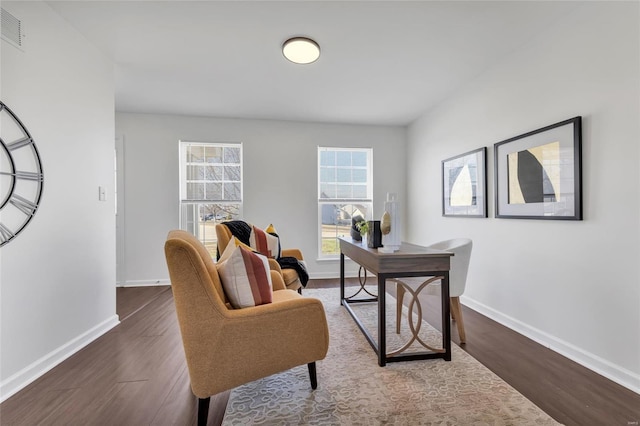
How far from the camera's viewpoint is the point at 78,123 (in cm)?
237

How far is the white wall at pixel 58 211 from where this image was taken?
1819 millimetres

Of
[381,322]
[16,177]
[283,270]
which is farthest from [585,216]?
[16,177]

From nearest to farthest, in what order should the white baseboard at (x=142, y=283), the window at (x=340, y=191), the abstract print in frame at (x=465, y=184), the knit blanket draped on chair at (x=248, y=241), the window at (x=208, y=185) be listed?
the knit blanket draped on chair at (x=248, y=241), the abstract print in frame at (x=465, y=184), the white baseboard at (x=142, y=283), the window at (x=208, y=185), the window at (x=340, y=191)

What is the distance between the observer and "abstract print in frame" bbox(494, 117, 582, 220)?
83.4 inches

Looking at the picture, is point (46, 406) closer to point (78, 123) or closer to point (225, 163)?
point (78, 123)

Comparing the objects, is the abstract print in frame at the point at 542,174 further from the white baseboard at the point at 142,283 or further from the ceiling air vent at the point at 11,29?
the white baseboard at the point at 142,283

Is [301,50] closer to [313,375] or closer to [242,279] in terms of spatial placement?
[242,279]

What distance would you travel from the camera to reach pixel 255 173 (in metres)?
4.54

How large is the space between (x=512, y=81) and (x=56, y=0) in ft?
12.2

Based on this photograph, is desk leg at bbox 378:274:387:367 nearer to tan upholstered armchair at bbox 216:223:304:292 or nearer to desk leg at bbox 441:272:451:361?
desk leg at bbox 441:272:451:361

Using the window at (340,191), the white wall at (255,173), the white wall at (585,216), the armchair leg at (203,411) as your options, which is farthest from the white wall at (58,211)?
the white wall at (585,216)

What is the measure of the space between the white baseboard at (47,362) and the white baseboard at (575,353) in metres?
3.70

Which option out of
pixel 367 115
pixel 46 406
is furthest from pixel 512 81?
pixel 46 406

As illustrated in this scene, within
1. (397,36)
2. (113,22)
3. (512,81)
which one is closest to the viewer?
(113,22)
